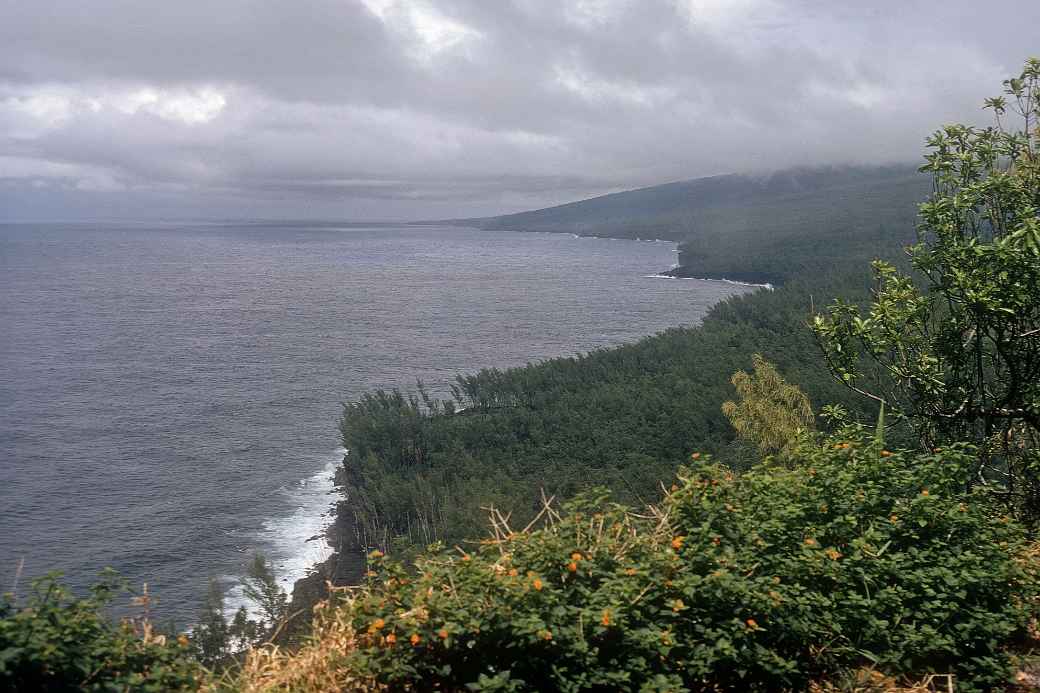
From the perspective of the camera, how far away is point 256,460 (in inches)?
2096

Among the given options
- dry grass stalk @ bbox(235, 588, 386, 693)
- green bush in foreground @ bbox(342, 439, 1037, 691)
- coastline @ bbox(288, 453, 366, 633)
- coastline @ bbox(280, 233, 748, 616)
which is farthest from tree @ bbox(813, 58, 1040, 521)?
coastline @ bbox(288, 453, 366, 633)

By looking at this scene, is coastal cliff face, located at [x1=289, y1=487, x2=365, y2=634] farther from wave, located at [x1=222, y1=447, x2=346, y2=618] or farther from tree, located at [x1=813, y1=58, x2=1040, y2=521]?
tree, located at [x1=813, y1=58, x2=1040, y2=521]

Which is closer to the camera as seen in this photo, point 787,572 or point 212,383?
point 787,572

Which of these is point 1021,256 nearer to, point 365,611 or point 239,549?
point 365,611

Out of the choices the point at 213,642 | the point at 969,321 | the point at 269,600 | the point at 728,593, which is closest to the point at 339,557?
the point at 213,642

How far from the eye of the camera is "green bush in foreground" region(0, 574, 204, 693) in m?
3.92

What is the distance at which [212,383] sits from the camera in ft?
240

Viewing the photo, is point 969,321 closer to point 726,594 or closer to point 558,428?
point 726,594

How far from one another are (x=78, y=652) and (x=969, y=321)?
277 inches

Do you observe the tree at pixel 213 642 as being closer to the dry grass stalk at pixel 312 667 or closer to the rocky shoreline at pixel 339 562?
the dry grass stalk at pixel 312 667

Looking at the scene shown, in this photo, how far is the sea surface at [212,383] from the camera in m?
41.5

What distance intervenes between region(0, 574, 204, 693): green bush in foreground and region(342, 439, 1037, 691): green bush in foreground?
928mm

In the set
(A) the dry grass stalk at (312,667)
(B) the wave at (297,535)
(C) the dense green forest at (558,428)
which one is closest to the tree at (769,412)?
(C) the dense green forest at (558,428)

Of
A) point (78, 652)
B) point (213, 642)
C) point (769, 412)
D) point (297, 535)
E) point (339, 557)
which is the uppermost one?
point (78, 652)
